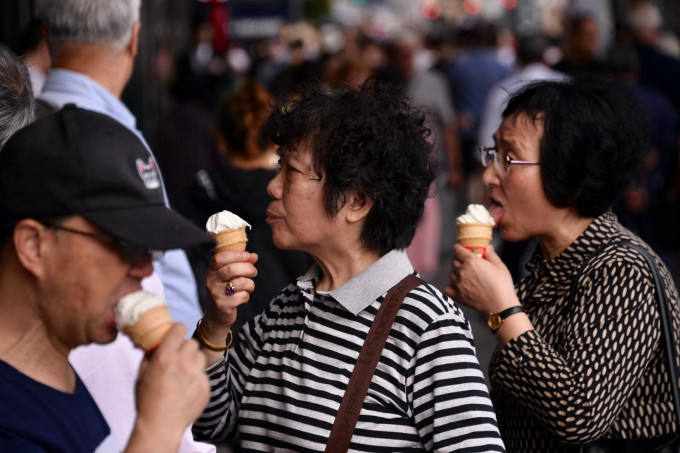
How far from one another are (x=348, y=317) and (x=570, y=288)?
844mm

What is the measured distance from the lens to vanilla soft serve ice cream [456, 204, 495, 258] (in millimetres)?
2967

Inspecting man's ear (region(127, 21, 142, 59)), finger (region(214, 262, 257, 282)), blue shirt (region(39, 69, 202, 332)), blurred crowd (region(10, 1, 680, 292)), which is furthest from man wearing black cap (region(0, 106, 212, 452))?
man's ear (region(127, 21, 142, 59))

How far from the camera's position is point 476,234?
9.73 ft

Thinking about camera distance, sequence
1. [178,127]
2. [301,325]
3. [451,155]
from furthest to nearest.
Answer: [451,155], [178,127], [301,325]

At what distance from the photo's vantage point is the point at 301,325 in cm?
261

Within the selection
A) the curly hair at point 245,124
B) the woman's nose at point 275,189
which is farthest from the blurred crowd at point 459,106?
the woman's nose at point 275,189

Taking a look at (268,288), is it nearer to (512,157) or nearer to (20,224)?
(512,157)

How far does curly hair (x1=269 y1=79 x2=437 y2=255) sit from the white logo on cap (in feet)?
2.42

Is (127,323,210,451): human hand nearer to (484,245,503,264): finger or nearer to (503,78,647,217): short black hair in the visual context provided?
(484,245,503,264): finger

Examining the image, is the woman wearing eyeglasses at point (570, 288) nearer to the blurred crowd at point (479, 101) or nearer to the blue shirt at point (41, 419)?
the blurred crowd at point (479, 101)

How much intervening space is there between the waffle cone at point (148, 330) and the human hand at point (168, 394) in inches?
1.3

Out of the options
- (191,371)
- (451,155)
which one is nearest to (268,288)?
(191,371)

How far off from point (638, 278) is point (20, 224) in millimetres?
1845

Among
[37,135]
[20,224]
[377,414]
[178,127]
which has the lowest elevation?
[178,127]
